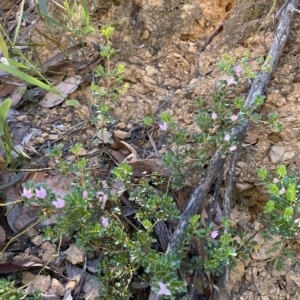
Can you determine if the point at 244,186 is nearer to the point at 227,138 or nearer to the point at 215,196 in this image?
the point at 215,196

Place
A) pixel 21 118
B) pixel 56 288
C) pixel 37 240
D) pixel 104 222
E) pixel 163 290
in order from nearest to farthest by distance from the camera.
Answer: pixel 163 290, pixel 104 222, pixel 56 288, pixel 37 240, pixel 21 118

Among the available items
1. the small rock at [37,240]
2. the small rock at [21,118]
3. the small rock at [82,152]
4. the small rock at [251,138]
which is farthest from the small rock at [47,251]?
the small rock at [251,138]

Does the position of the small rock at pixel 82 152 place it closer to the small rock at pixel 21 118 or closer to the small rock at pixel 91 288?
the small rock at pixel 21 118

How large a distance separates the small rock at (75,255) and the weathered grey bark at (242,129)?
26 centimetres

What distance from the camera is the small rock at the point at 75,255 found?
130 centimetres

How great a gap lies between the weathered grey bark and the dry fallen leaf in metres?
0.74

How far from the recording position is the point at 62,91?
180 cm

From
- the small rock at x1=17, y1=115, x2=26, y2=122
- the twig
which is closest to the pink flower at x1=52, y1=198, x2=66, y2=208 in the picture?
the twig

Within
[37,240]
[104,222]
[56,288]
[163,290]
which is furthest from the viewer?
[37,240]

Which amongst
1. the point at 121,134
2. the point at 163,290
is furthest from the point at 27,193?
the point at 121,134

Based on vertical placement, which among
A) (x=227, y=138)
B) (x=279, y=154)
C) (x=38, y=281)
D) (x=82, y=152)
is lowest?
(x=38, y=281)

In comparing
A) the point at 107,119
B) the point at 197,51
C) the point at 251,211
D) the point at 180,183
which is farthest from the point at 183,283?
the point at 197,51

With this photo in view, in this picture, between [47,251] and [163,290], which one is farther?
[47,251]

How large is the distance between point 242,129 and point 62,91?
0.80 m
